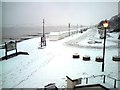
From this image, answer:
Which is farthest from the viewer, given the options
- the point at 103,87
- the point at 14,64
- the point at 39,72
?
the point at 14,64

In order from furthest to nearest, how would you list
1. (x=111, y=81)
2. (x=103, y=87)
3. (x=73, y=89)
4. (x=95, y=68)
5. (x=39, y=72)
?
(x=95, y=68) → (x=39, y=72) → (x=111, y=81) → (x=73, y=89) → (x=103, y=87)

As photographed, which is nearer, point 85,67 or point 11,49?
point 85,67

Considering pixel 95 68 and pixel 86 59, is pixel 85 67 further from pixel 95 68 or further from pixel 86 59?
pixel 86 59

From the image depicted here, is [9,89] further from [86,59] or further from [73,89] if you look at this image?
[86,59]

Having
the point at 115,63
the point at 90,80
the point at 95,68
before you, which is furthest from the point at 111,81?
the point at 115,63

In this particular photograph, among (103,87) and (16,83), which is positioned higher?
(103,87)

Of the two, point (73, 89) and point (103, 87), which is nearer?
point (103, 87)

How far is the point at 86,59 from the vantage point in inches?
669

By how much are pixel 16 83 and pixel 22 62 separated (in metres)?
5.03

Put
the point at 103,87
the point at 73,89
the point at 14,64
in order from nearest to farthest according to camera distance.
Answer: the point at 103,87
the point at 73,89
the point at 14,64

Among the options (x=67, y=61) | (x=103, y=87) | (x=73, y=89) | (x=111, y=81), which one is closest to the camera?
(x=103, y=87)

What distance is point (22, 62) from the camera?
1612cm

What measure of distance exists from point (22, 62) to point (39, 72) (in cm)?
340

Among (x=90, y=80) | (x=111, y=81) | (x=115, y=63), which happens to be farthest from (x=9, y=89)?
(x=115, y=63)
